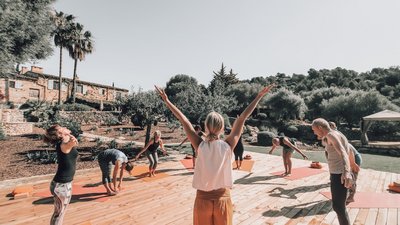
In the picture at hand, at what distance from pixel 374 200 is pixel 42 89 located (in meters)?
42.1

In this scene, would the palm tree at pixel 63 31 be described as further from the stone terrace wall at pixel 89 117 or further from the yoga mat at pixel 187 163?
the yoga mat at pixel 187 163

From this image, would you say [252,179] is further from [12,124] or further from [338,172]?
[12,124]

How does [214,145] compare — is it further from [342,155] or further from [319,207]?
[319,207]

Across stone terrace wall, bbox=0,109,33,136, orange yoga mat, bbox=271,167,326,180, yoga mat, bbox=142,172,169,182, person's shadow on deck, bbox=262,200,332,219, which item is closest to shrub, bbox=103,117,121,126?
stone terrace wall, bbox=0,109,33,136

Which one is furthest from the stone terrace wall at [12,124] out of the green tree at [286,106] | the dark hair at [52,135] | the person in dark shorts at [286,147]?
the green tree at [286,106]

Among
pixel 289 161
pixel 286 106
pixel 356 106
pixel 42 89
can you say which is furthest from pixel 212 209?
pixel 42 89

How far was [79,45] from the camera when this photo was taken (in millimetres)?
36469

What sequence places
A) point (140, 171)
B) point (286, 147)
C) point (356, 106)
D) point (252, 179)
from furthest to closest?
point (356, 106) → point (140, 171) → point (286, 147) → point (252, 179)

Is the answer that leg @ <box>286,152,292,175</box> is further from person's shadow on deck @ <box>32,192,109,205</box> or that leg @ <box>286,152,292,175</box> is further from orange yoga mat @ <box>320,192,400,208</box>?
person's shadow on deck @ <box>32,192,109,205</box>

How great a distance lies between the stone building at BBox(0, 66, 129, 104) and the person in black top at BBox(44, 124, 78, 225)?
27297mm

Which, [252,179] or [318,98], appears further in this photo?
[318,98]

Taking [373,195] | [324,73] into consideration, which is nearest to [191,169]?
[373,195]

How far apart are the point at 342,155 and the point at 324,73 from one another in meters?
73.8

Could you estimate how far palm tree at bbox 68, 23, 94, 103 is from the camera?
3578 centimetres
